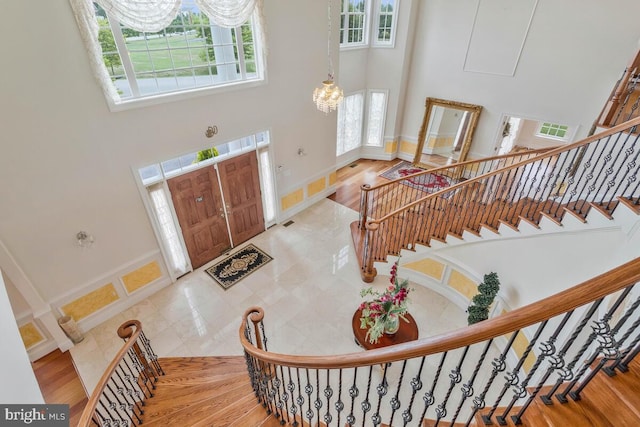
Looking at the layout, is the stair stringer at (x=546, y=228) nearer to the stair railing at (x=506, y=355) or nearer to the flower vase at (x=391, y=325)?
the stair railing at (x=506, y=355)

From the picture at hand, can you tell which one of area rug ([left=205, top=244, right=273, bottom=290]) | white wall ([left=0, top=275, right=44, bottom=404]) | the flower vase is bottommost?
area rug ([left=205, top=244, right=273, bottom=290])

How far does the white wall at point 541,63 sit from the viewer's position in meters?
5.39

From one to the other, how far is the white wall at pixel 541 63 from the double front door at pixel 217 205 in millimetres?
5025

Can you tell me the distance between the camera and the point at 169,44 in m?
3.94

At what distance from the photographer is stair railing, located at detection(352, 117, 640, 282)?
11.1 ft

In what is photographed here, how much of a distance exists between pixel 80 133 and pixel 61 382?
299cm

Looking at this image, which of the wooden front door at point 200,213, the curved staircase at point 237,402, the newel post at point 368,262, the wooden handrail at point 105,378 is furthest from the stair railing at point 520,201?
the wooden handrail at point 105,378

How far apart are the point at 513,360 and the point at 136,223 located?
5354 mm

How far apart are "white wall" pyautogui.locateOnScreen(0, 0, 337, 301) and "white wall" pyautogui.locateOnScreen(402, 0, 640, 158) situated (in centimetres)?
326

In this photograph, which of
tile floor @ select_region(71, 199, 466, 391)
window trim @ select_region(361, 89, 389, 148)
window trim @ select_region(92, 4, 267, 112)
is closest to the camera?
window trim @ select_region(92, 4, 267, 112)

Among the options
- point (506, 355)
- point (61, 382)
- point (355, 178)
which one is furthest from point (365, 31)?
point (61, 382)

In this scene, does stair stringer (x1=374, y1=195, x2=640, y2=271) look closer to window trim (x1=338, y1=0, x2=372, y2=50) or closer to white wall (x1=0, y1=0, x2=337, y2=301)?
white wall (x1=0, y1=0, x2=337, y2=301)

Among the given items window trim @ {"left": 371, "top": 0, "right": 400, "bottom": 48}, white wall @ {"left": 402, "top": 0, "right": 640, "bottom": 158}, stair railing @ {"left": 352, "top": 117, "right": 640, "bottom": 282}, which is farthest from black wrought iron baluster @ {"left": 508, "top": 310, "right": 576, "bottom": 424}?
window trim @ {"left": 371, "top": 0, "right": 400, "bottom": 48}

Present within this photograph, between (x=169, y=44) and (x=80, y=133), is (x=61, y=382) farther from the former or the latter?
(x=169, y=44)
